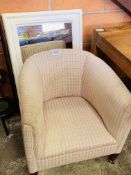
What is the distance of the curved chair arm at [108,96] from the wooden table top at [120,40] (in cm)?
16

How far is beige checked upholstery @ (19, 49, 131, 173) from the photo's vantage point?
101 cm

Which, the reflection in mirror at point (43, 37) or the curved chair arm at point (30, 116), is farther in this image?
the reflection in mirror at point (43, 37)

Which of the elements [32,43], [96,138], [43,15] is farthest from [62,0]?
[96,138]

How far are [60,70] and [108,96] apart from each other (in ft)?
1.39

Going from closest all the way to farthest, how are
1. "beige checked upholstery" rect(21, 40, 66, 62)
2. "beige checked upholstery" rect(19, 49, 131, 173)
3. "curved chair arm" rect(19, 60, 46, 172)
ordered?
1. "curved chair arm" rect(19, 60, 46, 172)
2. "beige checked upholstery" rect(19, 49, 131, 173)
3. "beige checked upholstery" rect(21, 40, 66, 62)

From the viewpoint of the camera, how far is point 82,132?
1147 mm

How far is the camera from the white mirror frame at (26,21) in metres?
1.37

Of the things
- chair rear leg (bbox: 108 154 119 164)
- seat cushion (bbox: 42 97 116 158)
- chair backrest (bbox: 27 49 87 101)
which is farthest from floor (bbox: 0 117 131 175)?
chair backrest (bbox: 27 49 87 101)

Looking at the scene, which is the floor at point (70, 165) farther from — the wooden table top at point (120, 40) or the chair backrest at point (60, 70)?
the wooden table top at point (120, 40)

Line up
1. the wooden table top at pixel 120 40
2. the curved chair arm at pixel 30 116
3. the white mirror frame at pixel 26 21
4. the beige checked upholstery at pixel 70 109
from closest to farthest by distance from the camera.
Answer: the curved chair arm at pixel 30 116 → the beige checked upholstery at pixel 70 109 → the wooden table top at pixel 120 40 → the white mirror frame at pixel 26 21

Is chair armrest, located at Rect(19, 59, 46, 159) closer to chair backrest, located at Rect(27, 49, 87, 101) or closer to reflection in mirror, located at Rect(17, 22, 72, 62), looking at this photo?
chair backrest, located at Rect(27, 49, 87, 101)

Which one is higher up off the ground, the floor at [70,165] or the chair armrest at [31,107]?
the chair armrest at [31,107]

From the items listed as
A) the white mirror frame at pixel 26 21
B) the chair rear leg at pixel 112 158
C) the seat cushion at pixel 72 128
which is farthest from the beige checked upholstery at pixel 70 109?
the white mirror frame at pixel 26 21

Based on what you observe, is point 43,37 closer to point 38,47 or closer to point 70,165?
point 38,47
